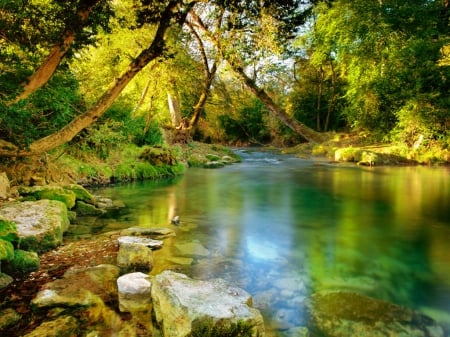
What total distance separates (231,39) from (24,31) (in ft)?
17.2

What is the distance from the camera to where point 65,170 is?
10.6m

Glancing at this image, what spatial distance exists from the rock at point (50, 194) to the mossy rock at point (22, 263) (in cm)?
281

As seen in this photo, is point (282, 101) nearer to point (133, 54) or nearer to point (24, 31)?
point (133, 54)

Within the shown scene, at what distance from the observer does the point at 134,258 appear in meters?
4.55

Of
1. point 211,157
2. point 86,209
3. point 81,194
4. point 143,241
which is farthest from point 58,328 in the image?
point 211,157

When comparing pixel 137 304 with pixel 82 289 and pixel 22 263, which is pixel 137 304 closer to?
pixel 82 289

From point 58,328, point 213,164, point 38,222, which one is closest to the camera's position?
point 58,328

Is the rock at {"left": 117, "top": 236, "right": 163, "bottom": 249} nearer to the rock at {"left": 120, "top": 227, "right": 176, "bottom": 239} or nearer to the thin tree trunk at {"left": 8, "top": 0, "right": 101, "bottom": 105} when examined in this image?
the rock at {"left": 120, "top": 227, "right": 176, "bottom": 239}

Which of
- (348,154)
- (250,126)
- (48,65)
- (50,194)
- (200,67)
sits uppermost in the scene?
(200,67)

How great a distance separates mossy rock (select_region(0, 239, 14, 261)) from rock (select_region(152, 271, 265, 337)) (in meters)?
1.90

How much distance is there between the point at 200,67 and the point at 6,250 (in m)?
14.3

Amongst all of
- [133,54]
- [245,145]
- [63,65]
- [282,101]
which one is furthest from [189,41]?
[245,145]

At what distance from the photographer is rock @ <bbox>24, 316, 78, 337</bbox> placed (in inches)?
120

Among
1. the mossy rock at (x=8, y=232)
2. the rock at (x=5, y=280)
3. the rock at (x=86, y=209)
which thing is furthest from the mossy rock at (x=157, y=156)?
the rock at (x=5, y=280)
